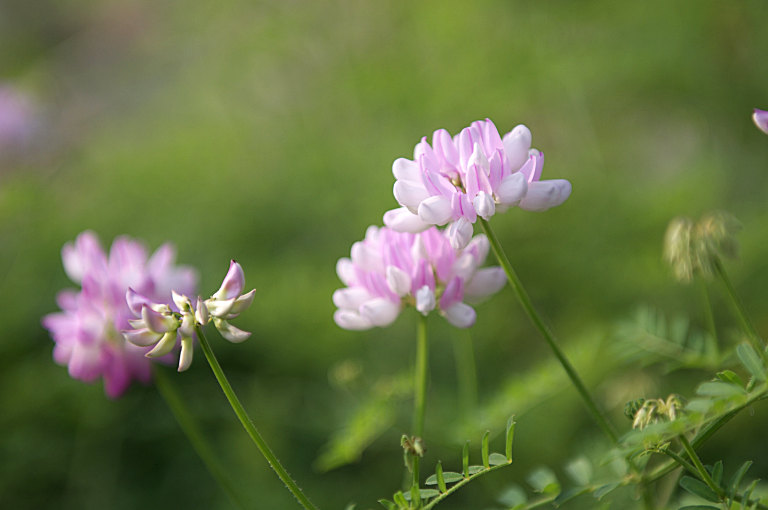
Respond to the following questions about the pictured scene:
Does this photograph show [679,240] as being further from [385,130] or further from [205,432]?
[385,130]

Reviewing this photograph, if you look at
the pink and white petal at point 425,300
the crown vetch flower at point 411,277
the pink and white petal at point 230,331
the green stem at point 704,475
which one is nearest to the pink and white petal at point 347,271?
the crown vetch flower at point 411,277

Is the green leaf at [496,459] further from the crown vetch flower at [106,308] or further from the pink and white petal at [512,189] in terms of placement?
the crown vetch flower at [106,308]

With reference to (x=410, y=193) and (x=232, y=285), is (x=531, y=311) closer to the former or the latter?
(x=410, y=193)

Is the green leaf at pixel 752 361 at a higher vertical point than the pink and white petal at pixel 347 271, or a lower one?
lower

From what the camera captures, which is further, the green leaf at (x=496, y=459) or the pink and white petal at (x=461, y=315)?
the pink and white petal at (x=461, y=315)

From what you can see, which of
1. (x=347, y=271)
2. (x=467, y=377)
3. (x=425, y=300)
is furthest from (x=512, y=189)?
(x=467, y=377)

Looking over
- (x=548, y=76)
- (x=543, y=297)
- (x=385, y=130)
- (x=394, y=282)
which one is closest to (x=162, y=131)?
(x=385, y=130)
